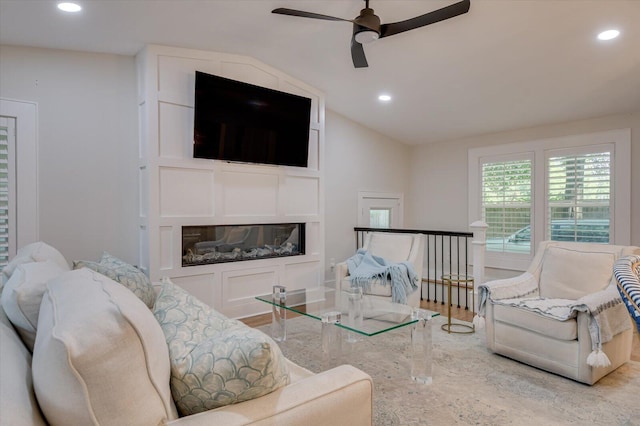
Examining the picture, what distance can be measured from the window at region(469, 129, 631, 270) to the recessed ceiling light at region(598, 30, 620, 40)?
5.82 ft

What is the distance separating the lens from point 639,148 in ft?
13.7

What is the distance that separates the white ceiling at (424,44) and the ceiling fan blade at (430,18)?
44 centimetres

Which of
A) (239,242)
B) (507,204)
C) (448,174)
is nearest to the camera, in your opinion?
(239,242)

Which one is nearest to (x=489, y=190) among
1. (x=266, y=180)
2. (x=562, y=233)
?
(x=562, y=233)

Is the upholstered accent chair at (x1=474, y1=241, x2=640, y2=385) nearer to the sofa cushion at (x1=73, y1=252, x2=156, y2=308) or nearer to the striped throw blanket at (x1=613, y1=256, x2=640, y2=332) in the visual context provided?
the striped throw blanket at (x1=613, y1=256, x2=640, y2=332)

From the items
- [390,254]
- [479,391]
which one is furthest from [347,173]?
[479,391]

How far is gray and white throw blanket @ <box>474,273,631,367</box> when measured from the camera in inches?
94.7

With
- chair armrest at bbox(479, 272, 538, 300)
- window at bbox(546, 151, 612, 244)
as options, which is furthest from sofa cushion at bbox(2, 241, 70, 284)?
window at bbox(546, 151, 612, 244)

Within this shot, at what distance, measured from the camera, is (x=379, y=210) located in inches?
235

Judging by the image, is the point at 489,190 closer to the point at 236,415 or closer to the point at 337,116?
the point at 337,116

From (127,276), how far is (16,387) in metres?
1.51

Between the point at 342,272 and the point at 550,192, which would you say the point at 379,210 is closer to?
the point at 342,272

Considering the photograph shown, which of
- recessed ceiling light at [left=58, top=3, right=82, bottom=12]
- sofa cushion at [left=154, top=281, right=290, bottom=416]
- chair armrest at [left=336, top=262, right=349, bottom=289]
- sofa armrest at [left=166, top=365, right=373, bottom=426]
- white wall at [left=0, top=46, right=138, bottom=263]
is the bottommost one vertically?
chair armrest at [left=336, top=262, right=349, bottom=289]

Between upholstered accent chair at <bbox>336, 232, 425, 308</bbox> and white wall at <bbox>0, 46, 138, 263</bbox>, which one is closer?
white wall at <bbox>0, 46, 138, 263</bbox>
